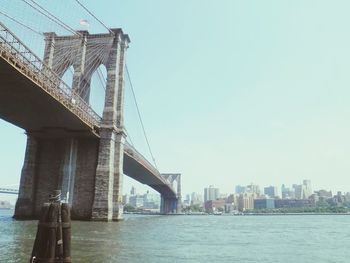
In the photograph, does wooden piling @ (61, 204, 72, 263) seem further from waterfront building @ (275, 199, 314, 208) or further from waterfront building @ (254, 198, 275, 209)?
waterfront building @ (275, 199, 314, 208)

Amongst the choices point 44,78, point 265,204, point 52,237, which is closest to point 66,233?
point 52,237

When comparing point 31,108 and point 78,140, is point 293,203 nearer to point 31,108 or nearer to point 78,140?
point 78,140

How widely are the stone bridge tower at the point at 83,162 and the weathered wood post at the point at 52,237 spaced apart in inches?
1287

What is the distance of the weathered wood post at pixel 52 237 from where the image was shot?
6.28 metres

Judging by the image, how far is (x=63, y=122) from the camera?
123ft

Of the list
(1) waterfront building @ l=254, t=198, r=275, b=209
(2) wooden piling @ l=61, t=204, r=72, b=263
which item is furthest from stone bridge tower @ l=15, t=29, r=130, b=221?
(1) waterfront building @ l=254, t=198, r=275, b=209

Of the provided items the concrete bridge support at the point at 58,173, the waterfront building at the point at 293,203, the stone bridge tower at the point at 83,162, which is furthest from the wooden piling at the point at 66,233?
the waterfront building at the point at 293,203

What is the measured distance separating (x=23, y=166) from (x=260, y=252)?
101 ft

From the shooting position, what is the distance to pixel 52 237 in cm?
629

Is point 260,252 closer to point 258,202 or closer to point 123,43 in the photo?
point 123,43

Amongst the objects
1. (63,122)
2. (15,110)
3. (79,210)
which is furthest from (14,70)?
(79,210)

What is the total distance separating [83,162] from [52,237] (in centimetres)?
3621

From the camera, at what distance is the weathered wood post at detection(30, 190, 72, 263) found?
6278 mm

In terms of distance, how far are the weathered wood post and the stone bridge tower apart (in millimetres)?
32695
